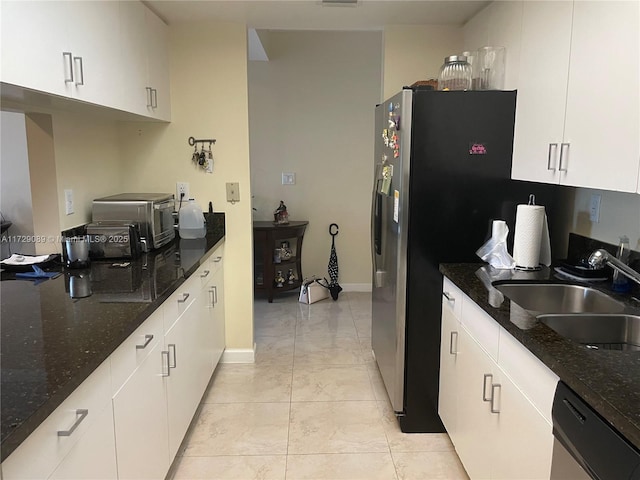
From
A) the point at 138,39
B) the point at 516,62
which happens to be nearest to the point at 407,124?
the point at 516,62

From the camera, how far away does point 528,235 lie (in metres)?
2.13

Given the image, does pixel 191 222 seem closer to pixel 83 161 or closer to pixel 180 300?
pixel 83 161

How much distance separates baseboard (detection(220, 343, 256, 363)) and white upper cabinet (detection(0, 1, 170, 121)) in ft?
5.28

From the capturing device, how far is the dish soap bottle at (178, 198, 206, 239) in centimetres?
298

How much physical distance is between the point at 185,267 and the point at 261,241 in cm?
226

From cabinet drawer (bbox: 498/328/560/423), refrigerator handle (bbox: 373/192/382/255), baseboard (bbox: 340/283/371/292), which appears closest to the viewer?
cabinet drawer (bbox: 498/328/560/423)

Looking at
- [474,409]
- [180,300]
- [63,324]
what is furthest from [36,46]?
[474,409]

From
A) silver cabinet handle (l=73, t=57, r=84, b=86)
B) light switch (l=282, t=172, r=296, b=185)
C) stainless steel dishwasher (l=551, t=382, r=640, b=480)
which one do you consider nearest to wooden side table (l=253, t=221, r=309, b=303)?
light switch (l=282, t=172, r=296, b=185)

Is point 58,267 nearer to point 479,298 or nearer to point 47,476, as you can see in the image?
point 47,476

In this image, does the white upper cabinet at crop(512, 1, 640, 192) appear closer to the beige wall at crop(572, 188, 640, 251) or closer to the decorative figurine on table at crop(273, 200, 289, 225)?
the beige wall at crop(572, 188, 640, 251)

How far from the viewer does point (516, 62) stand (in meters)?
2.20

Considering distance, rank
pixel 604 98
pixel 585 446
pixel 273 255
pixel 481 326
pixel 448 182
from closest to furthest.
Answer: pixel 585 446, pixel 604 98, pixel 481 326, pixel 448 182, pixel 273 255

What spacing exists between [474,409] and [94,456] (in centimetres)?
132

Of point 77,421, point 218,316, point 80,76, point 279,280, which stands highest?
point 80,76
